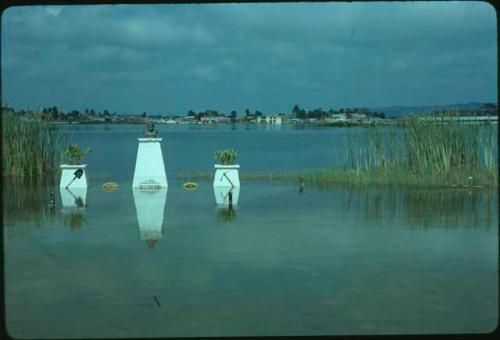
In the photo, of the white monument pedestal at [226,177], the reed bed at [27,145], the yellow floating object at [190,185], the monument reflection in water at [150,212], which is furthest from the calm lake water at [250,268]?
the reed bed at [27,145]

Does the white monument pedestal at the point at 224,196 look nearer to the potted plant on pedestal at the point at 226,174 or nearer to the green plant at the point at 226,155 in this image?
the potted plant on pedestal at the point at 226,174

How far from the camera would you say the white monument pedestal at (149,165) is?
32.8 feet

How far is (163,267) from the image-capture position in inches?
206

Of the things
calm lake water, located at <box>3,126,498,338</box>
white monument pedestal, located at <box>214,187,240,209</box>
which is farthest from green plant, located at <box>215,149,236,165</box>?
calm lake water, located at <box>3,126,498,338</box>

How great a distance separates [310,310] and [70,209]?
16.1 feet

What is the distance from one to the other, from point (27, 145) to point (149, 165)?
3.30 metres

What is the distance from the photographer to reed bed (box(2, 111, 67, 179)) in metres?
11.9

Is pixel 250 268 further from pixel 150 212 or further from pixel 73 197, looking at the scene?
pixel 73 197

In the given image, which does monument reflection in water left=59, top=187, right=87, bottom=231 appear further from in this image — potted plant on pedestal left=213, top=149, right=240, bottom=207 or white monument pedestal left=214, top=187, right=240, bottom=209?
potted plant on pedestal left=213, top=149, right=240, bottom=207

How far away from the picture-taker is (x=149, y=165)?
33.2 feet

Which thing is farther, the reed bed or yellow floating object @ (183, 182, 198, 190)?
the reed bed

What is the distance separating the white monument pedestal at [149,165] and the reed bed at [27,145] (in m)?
2.92

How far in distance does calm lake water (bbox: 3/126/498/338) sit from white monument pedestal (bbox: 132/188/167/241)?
0.11 feet

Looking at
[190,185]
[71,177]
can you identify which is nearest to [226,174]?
[190,185]
